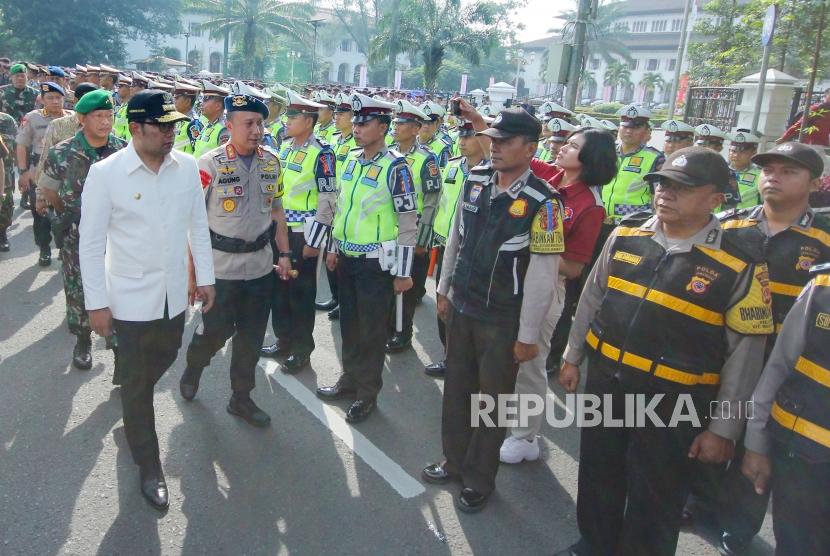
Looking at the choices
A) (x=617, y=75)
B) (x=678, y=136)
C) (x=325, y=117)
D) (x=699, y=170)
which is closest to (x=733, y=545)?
(x=699, y=170)

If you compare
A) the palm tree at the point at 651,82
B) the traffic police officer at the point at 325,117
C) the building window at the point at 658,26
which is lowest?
the traffic police officer at the point at 325,117

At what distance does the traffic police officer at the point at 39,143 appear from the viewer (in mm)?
7613

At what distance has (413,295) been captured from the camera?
642 cm

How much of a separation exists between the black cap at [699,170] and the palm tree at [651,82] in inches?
3003

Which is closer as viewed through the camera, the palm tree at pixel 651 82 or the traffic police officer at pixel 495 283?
the traffic police officer at pixel 495 283

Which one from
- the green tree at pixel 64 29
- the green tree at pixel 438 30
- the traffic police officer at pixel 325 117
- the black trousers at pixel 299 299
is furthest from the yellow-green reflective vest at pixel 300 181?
the green tree at pixel 64 29

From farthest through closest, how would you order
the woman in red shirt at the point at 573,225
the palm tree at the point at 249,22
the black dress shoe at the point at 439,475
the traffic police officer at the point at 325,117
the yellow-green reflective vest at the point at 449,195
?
1. the palm tree at the point at 249,22
2. the traffic police officer at the point at 325,117
3. the yellow-green reflective vest at the point at 449,195
4. the woman in red shirt at the point at 573,225
5. the black dress shoe at the point at 439,475

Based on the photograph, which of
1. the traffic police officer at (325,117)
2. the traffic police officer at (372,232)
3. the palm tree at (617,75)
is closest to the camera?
the traffic police officer at (372,232)

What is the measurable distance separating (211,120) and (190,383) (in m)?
3.64

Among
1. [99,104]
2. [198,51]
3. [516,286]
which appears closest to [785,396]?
[516,286]

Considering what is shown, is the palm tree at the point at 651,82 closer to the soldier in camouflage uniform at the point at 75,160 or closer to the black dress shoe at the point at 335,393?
the black dress shoe at the point at 335,393

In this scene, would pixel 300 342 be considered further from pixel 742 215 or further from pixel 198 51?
pixel 198 51

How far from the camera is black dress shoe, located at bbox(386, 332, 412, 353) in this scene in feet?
20.1

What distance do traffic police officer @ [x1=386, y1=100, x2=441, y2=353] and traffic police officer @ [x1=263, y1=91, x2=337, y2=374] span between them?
887 mm
